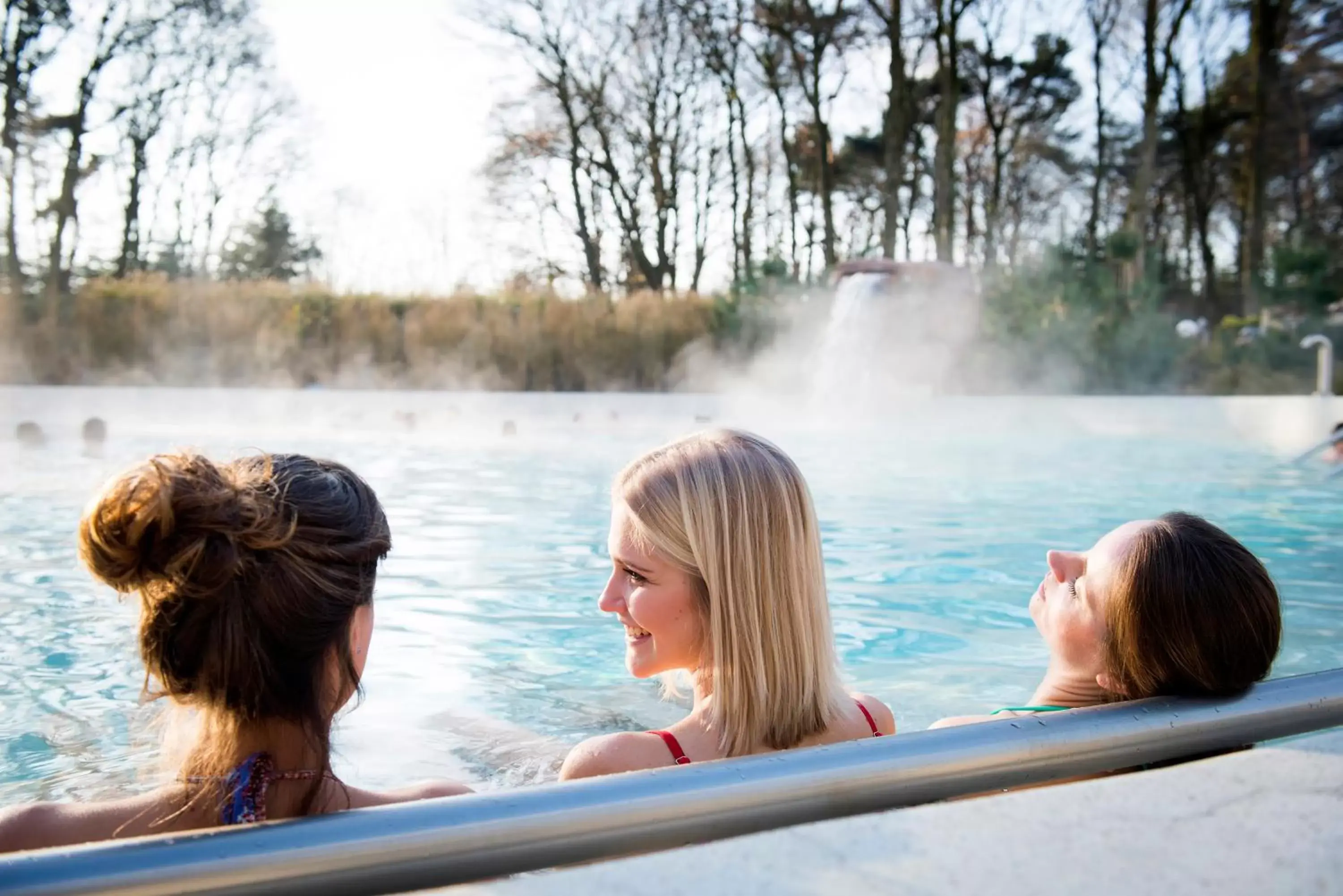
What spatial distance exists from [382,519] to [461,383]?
14.0 metres

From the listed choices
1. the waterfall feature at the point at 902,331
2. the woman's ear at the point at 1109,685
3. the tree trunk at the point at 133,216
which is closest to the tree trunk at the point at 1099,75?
the waterfall feature at the point at 902,331

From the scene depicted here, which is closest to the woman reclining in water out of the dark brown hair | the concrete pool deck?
the dark brown hair

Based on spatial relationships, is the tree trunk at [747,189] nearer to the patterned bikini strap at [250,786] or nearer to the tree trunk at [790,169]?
the tree trunk at [790,169]

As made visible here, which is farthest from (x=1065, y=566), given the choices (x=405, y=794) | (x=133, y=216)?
(x=133, y=216)

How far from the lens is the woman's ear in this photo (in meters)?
1.67

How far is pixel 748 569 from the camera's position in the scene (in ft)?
5.15

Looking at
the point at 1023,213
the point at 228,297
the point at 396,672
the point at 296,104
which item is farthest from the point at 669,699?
the point at 1023,213

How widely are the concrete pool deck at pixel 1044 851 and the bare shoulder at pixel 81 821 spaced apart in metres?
0.54

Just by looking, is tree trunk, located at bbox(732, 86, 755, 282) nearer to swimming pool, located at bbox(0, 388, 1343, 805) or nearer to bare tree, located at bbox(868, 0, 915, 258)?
bare tree, located at bbox(868, 0, 915, 258)

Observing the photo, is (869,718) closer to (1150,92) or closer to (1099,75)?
(1150,92)

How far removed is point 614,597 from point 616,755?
0.27 meters

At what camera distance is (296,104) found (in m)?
19.5

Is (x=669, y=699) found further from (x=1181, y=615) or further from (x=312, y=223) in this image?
(x=312, y=223)

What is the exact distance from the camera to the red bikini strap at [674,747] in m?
1.53
